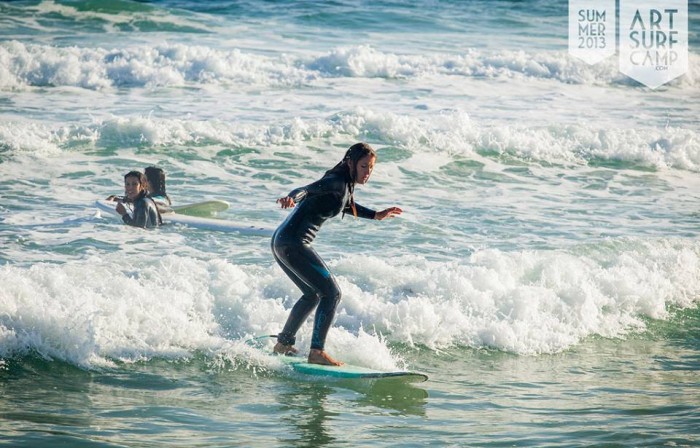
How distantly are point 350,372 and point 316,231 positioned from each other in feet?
3.70

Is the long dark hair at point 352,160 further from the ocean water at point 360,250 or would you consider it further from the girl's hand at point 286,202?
the ocean water at point 360,250

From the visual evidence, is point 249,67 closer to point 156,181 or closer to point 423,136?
point 423,136

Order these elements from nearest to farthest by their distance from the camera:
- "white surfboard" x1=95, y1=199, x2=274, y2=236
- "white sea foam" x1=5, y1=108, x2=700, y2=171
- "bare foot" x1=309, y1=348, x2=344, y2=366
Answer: "bare foot" x1=309, y1=348, x2=344, y2=366
"white surfboard" x1=95, y1=199, x2=274, y2=236
"white sea foam" x1=5, y1=108, x2=700, y2=171

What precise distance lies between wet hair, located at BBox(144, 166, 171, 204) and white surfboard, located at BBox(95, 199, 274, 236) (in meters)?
0.49

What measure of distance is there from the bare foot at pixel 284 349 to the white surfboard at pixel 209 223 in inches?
176

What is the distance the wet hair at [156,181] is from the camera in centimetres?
1305

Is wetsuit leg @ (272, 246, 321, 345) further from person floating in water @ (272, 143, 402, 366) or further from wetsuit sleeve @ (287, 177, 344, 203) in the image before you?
wetsuit sleeve @ (287, 177, 344, 203)

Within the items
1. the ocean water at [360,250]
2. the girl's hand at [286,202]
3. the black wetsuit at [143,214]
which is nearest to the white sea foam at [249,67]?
the ocean water at [360,250]

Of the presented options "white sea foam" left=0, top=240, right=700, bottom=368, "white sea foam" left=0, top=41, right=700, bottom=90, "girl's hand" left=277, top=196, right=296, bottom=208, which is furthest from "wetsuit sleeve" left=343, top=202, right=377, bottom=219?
"white sea foam" left=0, top=41, right=700, bottom=90

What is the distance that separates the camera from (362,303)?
928cm

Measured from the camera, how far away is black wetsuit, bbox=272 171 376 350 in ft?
23.2

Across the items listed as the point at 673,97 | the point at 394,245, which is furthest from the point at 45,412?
the point at 673,97

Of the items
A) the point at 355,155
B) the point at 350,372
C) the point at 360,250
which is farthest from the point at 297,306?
the point at 360,250

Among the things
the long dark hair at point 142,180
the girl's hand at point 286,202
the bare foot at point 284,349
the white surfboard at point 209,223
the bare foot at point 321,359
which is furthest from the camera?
the white surfboard at point 209,223
